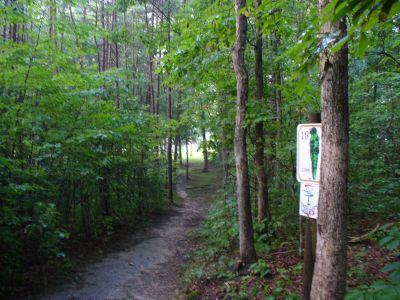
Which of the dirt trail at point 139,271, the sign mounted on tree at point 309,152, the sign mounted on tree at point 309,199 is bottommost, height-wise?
the dirt trail at point 139,271

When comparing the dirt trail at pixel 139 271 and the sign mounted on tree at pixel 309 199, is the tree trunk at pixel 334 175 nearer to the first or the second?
the sign mounted on tree at pixel 309 199

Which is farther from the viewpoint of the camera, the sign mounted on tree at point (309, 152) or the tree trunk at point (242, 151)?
the tree trunk at point (242, 151)

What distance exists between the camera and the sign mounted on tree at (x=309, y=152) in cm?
298

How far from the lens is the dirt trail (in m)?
6.49

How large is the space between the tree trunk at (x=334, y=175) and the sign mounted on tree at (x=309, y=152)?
0.21 ft

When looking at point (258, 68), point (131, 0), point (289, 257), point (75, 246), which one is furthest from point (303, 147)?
point (131, 0)

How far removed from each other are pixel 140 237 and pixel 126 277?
3.74 meters

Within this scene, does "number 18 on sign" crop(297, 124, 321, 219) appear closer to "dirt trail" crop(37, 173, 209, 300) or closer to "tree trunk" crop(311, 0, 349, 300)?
"tree trunk" crop(311, 0, 349, 300)

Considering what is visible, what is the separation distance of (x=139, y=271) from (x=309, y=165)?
6.37 meters

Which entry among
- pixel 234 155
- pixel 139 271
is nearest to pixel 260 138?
pixel 234 155

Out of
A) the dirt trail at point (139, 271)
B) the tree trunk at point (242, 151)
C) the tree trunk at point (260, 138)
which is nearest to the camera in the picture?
the tree trunk at point (242, 151)

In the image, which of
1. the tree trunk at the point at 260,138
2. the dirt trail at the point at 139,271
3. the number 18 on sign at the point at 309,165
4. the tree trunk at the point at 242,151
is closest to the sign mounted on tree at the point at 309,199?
the number 18 on sign at the point at 309,165

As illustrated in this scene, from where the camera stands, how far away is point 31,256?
23.8ft

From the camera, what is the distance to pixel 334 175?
2865 millimetres
